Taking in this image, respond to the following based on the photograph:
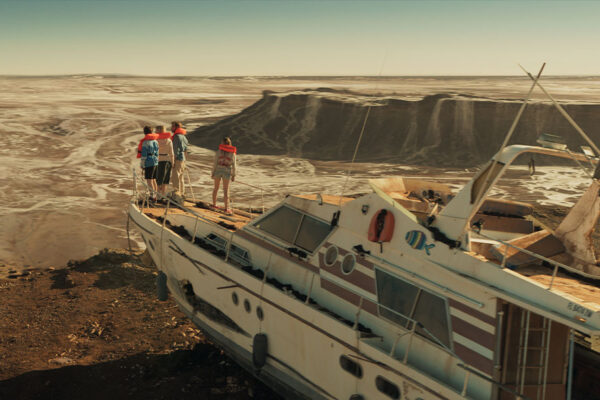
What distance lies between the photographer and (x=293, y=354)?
24.4 feet

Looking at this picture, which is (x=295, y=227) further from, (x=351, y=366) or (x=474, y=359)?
(x=474, y=359)

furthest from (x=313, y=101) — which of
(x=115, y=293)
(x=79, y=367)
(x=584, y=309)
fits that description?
(x=584, y=309)

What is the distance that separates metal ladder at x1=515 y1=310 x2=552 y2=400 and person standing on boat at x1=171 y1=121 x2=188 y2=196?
27.0 feet

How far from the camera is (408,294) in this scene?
6.52 m

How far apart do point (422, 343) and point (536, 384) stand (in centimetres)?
→ 131

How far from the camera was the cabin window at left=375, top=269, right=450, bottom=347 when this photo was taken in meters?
6.14

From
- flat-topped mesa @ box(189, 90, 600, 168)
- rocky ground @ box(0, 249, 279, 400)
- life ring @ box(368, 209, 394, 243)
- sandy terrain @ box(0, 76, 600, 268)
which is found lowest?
sandy terrain @ box(0, 76, 600, 268)

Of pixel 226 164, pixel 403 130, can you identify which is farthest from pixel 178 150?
pixel 403 130

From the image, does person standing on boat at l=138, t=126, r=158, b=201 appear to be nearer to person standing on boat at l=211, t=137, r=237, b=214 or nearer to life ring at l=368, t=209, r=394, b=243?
person standing on boat at l=211, t=137, r=237, b=214

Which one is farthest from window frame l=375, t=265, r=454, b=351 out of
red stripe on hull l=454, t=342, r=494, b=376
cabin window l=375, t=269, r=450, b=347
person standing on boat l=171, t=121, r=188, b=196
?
person standing on boat l=171, t=121, r=188, b=196

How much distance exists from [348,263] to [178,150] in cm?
633

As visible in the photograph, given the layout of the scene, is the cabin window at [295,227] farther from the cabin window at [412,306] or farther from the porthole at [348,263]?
the cabin window at [412,306]

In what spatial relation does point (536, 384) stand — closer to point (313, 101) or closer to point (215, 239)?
point (215, 239)

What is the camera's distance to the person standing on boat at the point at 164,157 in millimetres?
11867
